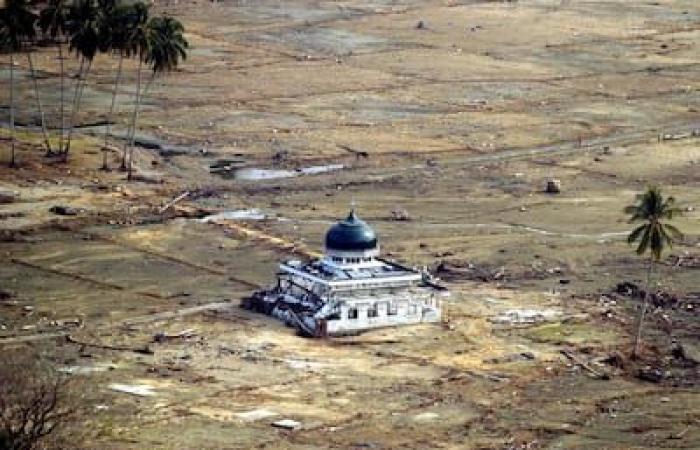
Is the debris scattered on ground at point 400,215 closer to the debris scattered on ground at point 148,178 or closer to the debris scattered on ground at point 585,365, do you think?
the debris scattered on ground at point 148,178

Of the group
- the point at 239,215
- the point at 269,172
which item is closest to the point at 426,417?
the point at 239,215

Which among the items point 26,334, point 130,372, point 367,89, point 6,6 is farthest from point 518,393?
point 367,89

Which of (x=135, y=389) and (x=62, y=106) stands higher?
(x=62, y=106)

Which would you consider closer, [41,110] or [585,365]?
[585,365]

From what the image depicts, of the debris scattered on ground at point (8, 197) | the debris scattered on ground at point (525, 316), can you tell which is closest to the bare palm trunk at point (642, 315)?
the debris scattered on ground at point (525, 316)

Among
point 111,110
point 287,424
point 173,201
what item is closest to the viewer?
point 287,424

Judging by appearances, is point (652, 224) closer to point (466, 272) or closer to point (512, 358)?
point (512, 358)

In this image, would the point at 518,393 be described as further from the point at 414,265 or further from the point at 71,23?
the point at 71,23

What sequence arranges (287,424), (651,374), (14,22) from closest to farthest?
1. (287,424)
2. (651,374)
3. (14,22)
